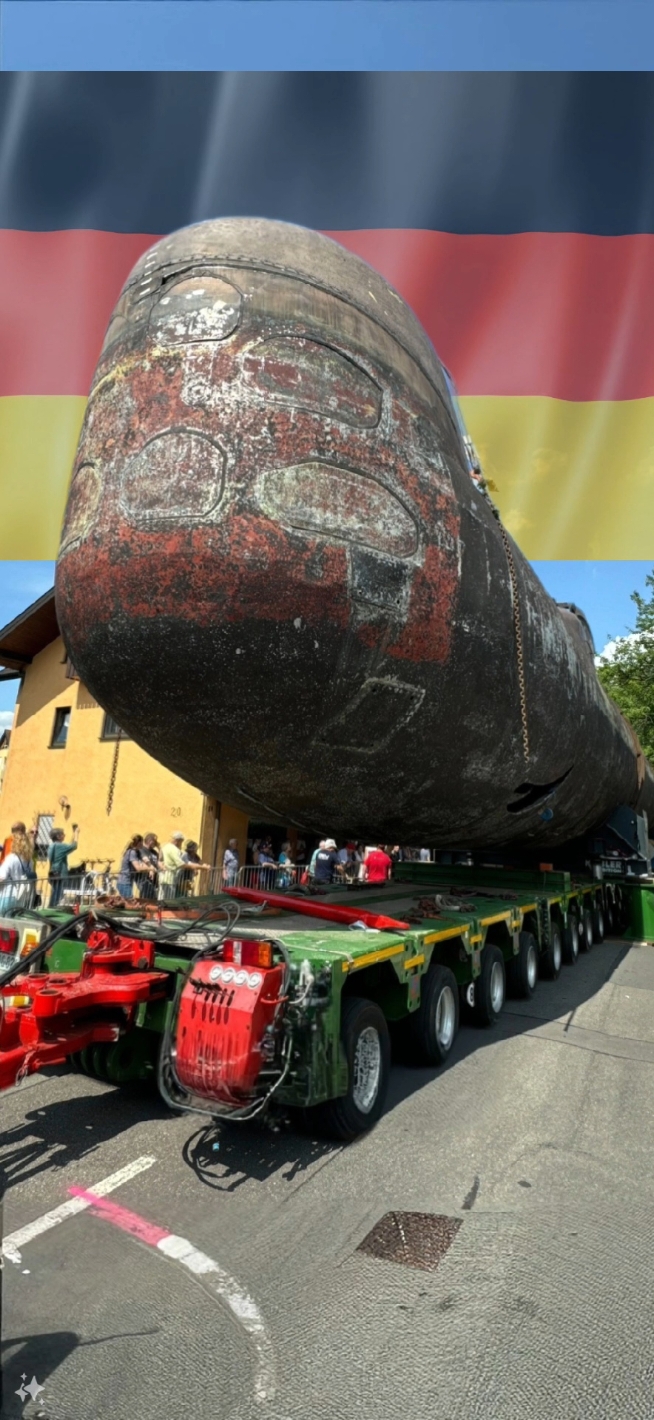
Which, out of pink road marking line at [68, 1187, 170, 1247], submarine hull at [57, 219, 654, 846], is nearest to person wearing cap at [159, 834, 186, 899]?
submarine hull at [57, 219, 654, 846]

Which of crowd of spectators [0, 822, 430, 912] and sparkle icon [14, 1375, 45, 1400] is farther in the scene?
crowd of spectators [0, 822, 430, 912]

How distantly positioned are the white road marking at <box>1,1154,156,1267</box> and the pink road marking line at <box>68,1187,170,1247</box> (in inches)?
1.5

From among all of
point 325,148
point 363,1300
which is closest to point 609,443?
point 325,148

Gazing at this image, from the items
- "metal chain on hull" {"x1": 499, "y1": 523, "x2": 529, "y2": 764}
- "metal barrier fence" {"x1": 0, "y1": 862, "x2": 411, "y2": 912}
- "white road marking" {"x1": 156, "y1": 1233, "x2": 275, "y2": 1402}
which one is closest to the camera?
"white road marking" {"x1": 156, "y1": 1233, "x2": 275, "y2": 1402}

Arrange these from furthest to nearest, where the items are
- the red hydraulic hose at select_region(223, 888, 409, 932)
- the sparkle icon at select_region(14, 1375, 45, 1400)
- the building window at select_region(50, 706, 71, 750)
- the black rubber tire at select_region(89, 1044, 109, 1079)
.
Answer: the building window at select_region(50, 706, 71, 750), the red hydraulic hose at select_region(223, 888, 409, 932), the black rubber tire at select_region(89, 1044, 109, 1079), the sparkle icon at select_region(14, 1375, 45, 1400)

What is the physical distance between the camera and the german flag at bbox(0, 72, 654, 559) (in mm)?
6188

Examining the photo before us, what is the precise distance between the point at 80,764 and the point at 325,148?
13.5 meters

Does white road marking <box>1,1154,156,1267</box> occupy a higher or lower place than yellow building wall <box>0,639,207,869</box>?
lower

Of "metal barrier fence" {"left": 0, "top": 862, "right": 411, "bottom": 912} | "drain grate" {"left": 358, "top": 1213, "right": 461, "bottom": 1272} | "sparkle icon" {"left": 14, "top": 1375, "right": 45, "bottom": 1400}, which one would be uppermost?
"metal barrier fence" {"left": 0, "top": 862, "right": 411, "bottom": 912}

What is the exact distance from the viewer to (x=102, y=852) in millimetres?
16219

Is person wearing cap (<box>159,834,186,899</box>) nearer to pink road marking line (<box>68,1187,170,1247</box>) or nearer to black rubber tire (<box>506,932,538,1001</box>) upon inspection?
black rubber tire (<box>506,932,538,1001</box>)

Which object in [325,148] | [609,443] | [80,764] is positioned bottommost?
[80,764]

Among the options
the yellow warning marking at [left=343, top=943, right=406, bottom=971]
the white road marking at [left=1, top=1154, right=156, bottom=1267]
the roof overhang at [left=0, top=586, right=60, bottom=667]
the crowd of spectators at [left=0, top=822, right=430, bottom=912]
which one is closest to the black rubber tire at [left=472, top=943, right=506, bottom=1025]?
the crowd of spectators at [left=0, top=822, right=430, bottom=912]

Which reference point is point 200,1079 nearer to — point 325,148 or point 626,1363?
point 626,1363
